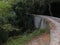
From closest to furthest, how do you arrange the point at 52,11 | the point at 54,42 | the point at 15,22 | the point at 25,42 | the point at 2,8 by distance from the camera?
the point at 54,42 → the point at 2,8 → the point at 25,42 → the point at 15,22 → the point at 52,11

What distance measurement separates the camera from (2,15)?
12508 millimetres

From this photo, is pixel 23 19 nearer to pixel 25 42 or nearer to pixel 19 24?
pixel 19 24

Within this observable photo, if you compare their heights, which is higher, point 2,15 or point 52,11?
point 2,15

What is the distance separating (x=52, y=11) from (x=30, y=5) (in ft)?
9.20

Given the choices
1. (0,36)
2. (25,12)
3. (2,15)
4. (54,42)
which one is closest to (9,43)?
(0,36)

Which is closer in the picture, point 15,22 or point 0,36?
point 0,36

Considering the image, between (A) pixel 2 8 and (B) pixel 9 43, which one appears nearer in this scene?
(A) pixel 2 8

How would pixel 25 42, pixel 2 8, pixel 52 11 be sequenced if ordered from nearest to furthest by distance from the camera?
1. pixel 2 8
2. pixel 25 42
3. pixel 52 11

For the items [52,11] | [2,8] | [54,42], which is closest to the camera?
[54,42]

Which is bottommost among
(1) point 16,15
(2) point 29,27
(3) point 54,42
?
(2) point 29,27

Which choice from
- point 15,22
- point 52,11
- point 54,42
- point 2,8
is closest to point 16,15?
point 15,22

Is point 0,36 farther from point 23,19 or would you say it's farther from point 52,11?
point 52,11

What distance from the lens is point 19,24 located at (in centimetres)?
1831

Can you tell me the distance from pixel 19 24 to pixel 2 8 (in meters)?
6.23
